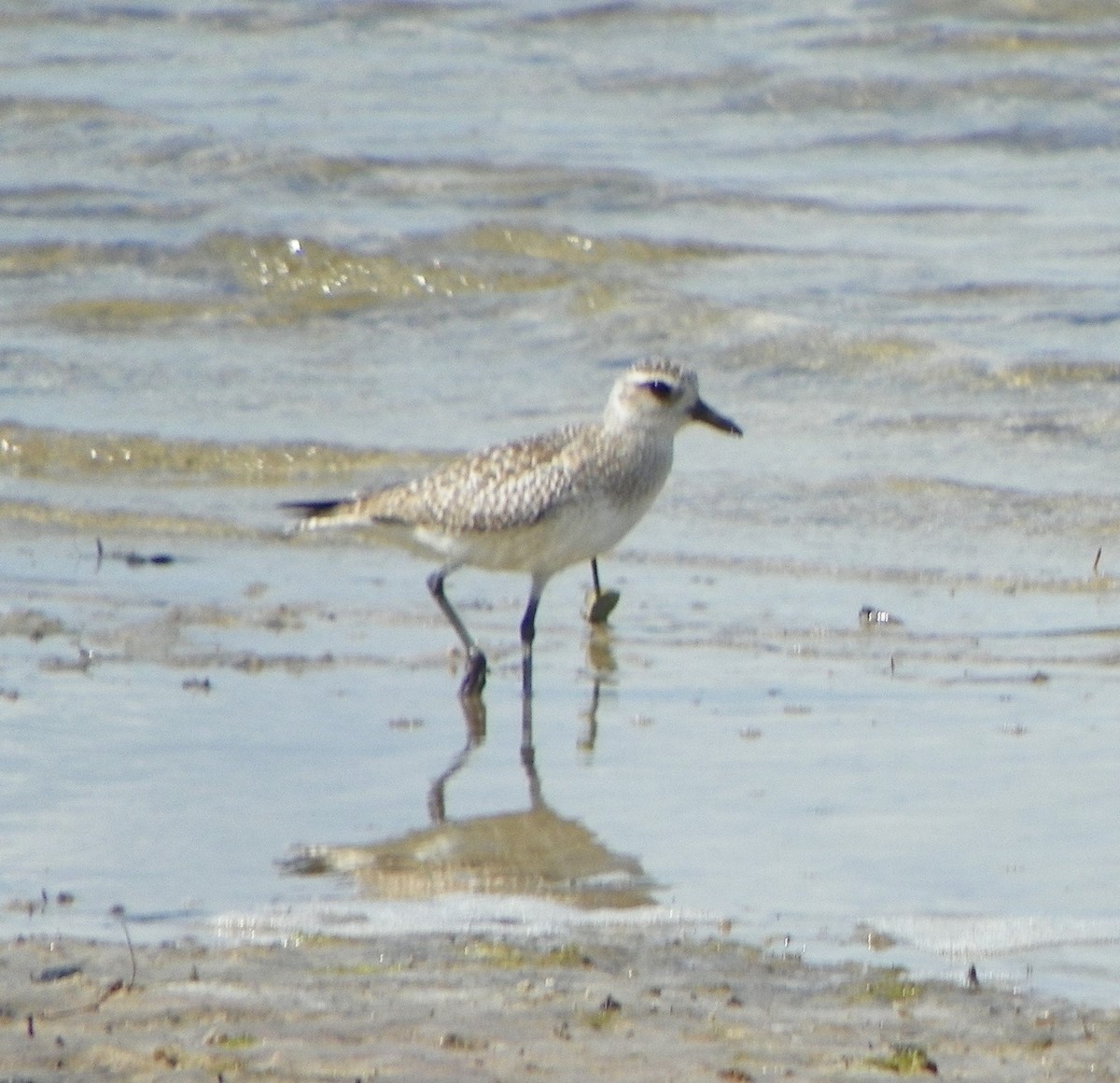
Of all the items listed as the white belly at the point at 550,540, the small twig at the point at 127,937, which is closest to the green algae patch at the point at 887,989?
the small twig at the point at 127,937

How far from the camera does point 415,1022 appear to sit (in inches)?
162

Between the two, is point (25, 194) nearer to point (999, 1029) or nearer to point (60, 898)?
point (60, 898)

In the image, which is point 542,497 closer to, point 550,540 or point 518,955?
point 550,540

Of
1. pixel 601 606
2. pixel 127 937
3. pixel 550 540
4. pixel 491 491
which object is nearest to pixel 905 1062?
pixel 127 937

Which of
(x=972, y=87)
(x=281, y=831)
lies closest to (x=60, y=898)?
(x=281, y=831)

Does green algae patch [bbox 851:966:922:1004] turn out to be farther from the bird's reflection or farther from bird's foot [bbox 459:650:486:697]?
bird's foot [bbox 459:650:486:697]

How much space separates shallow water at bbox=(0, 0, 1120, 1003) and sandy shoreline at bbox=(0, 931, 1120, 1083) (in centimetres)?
36

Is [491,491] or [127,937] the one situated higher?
[491,491]

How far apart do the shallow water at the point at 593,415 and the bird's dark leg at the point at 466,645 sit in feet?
0.37

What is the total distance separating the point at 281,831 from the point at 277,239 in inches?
415

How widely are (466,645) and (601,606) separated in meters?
0.85

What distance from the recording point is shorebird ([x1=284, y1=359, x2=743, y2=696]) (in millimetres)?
7758

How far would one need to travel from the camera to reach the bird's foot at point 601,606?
26.8 feet

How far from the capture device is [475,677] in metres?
7.22
